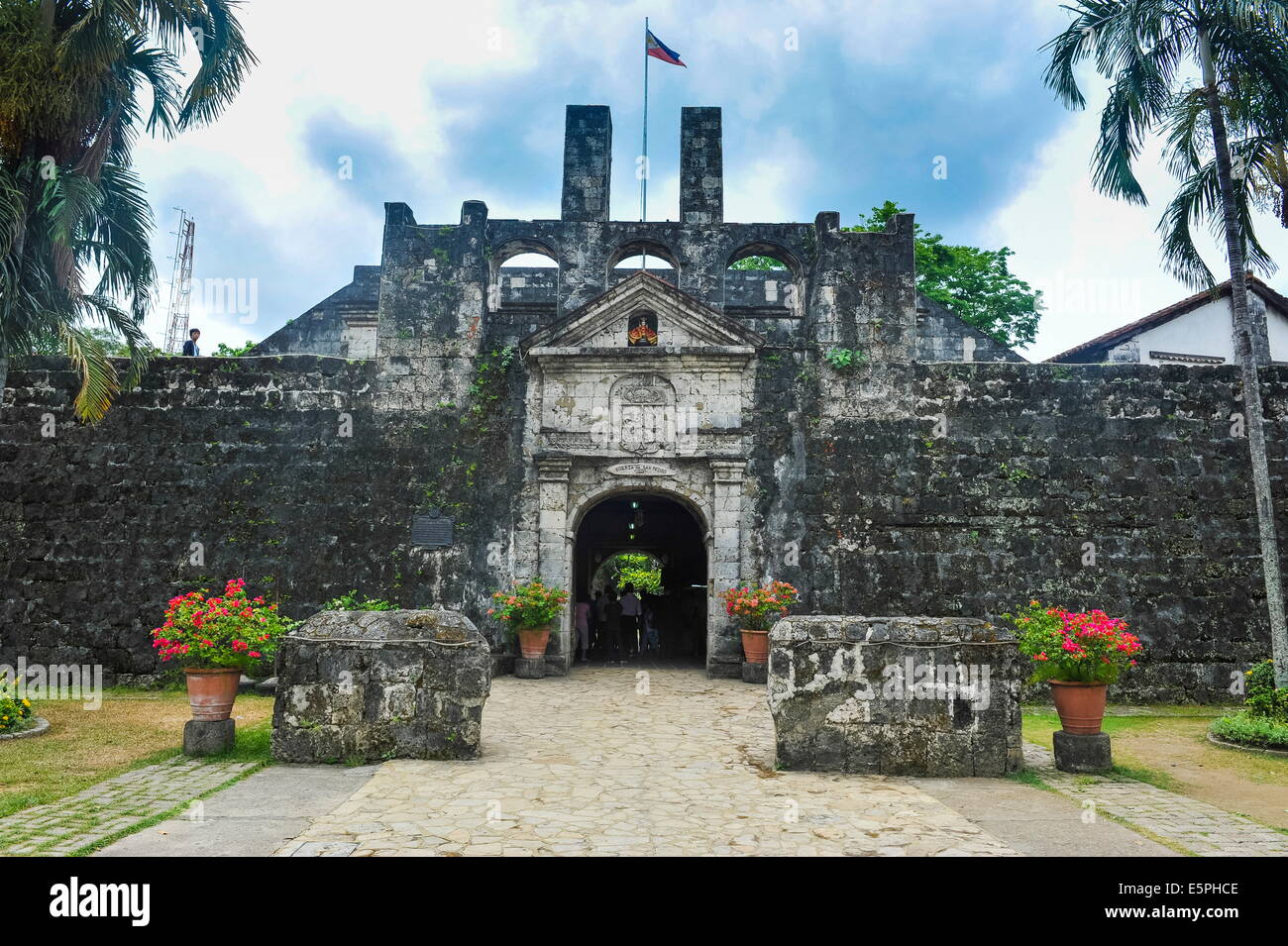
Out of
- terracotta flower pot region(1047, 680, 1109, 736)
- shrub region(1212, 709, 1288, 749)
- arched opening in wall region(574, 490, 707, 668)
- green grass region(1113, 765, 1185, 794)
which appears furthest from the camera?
arched opening in wall region(574, 490, 707, 668)

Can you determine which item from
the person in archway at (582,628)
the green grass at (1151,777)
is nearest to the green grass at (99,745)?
the person in archway at (582,628)

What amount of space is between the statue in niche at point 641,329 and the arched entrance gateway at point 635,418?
0.03 m

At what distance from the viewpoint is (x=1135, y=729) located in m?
9.22

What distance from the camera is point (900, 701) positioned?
21.0 ft

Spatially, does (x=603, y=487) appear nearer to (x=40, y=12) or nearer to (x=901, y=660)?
(x=901, y=660)

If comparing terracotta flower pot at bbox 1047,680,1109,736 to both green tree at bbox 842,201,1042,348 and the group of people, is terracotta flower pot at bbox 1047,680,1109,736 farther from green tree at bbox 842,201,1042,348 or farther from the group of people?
green tree at bbox 842,201,1042,348

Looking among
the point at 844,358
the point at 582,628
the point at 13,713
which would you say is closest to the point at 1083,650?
the point at 844,358

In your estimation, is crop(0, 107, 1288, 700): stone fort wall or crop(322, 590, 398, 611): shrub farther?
crop(0, 107, 1288, 700): stone fort wall

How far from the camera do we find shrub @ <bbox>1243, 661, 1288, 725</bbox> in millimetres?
8617

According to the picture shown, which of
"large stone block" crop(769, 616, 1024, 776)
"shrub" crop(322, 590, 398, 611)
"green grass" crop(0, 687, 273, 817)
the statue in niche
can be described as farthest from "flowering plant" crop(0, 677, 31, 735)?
the statue in niche

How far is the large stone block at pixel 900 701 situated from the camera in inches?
250

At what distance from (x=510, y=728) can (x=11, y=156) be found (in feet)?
27.6

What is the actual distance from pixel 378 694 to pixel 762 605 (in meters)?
6.24


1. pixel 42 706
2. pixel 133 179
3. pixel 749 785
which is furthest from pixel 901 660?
pixel 133 179
